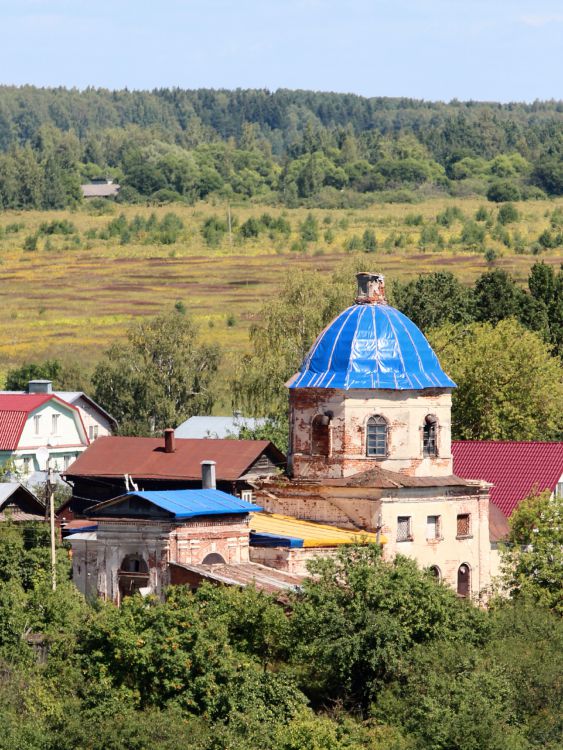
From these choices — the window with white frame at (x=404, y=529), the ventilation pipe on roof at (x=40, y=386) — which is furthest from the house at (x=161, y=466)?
the ventilation pipe on roof at (x=40, y=386)

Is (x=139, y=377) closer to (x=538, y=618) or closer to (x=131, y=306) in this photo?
(x=131, y=306)

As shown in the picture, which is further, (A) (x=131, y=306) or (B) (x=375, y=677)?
(A) (x=131, y=306)

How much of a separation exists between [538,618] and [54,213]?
132473 mm

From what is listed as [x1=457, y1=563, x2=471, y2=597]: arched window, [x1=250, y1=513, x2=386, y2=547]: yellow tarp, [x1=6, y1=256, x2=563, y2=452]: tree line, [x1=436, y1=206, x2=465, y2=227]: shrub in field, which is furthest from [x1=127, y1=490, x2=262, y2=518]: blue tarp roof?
[x1=436, y1=206, x2=465, y2=227]: shrub in field

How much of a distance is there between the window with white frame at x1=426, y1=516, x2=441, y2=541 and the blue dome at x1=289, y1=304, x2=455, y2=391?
345 centimetres

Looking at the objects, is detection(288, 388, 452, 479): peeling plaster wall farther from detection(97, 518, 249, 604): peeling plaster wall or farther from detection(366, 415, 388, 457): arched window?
detection(97, 518, 249, 604): peeling plaster wall

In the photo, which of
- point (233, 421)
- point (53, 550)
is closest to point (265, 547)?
point (53, 550)

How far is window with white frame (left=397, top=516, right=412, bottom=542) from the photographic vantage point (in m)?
52.8

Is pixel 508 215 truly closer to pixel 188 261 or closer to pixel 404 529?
pixel 188 261

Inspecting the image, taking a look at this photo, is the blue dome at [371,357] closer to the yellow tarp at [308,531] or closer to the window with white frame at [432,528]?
the window with white frame at [432,528]

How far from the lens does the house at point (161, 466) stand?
61.9 metres

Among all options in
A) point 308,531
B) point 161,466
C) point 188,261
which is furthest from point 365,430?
point 188,261

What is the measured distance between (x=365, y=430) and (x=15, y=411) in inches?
1242

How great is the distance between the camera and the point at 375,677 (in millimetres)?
43844
